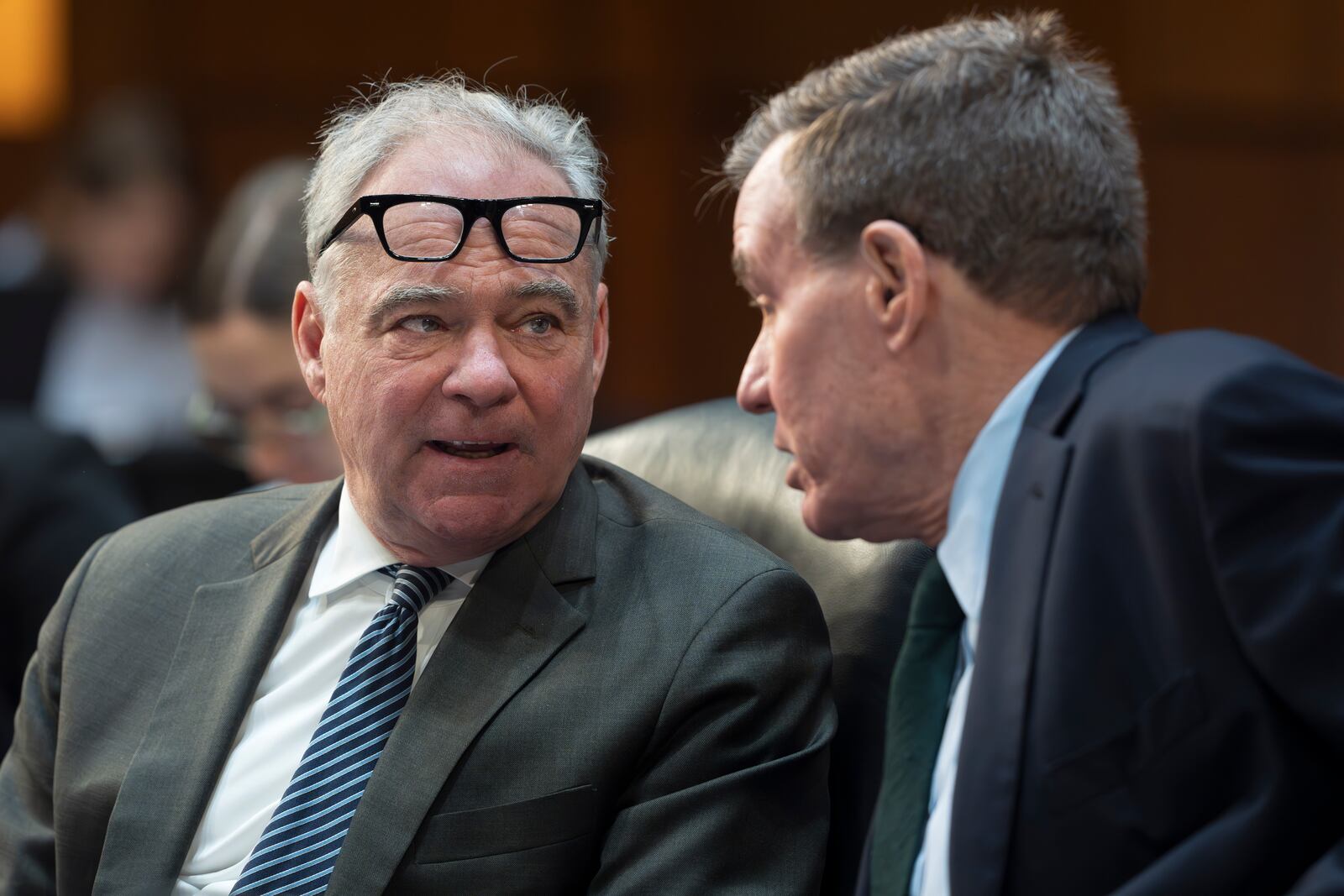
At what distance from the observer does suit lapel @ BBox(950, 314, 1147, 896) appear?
4.11 feet

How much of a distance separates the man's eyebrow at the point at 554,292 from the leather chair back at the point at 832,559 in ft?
1.34

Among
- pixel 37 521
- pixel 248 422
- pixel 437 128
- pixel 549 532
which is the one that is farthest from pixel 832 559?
pixel 248 422

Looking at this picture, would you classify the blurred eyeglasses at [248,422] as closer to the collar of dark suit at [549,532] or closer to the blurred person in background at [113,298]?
the collar of dark suit at [549,532]

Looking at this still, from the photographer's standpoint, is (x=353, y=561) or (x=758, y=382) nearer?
(x=758, y=382)

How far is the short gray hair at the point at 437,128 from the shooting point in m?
1.75

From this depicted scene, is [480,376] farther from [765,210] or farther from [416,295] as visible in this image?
[765,210]

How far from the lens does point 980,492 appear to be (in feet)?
4.58

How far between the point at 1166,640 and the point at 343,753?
901 millimetres

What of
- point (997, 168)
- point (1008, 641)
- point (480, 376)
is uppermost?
point (997, 168)

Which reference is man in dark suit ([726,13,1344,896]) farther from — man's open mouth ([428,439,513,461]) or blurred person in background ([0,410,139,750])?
blurred person in background ([0,410,139,750])

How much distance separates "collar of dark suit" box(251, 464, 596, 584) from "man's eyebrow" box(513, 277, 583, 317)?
0.22 metres

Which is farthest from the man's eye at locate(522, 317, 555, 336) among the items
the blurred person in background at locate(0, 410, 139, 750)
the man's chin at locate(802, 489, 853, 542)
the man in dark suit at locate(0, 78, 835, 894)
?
the blurred person in background at locate(0, 410, 139, 750)

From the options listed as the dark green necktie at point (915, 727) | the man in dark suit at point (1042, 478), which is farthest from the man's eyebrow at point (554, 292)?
the dark green necktie at point (915, 727)

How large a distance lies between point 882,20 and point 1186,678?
4.24m
